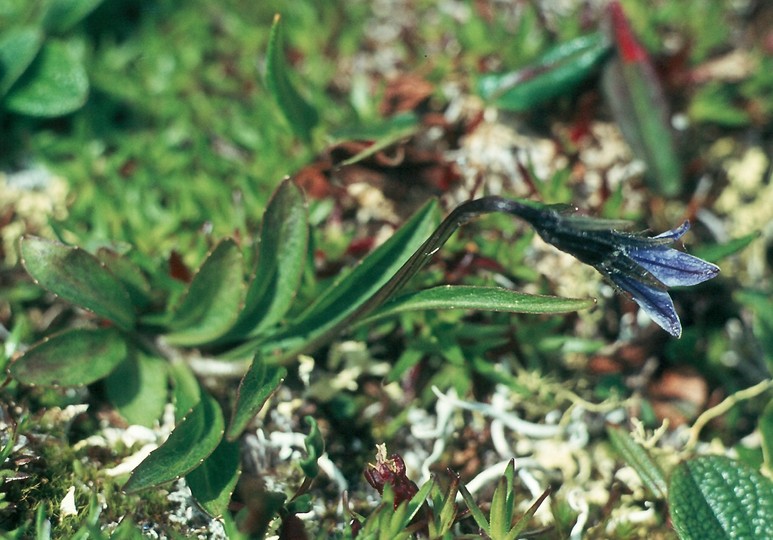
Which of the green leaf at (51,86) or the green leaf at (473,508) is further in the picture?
the green leaf at (51,86)

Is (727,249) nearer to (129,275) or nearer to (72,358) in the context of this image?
(129,275)

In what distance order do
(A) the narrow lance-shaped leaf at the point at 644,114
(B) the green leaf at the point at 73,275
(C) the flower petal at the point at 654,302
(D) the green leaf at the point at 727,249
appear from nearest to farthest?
(C) the flower petal at the point at 654,302, (B) the green leaf at the point at 73,275, (D) the green leaf at the point at 727,249, (A) the narrow lance-shaped leaf at the point at 644,114

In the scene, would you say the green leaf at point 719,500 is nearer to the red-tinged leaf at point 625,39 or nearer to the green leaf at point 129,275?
the red-tinged leaf at point 625,39

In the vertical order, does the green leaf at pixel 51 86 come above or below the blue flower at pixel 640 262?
below

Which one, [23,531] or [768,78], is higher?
[768,78]

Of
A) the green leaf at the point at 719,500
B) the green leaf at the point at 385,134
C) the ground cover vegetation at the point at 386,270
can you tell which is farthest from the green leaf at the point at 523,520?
the green leaf at the point at 385,134

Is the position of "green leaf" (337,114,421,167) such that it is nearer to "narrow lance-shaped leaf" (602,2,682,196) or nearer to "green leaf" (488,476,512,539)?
"narrow lance-shaped leaf" (602,2,682,196)

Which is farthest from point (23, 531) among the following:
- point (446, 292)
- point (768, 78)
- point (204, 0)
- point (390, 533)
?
point (768, 78)

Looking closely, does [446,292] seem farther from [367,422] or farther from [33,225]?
[33,225]
